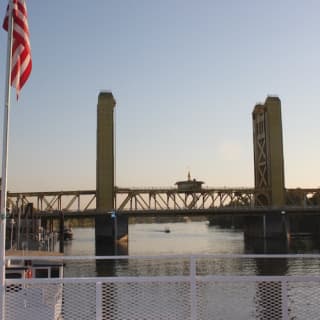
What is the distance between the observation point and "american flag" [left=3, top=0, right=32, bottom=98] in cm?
1124

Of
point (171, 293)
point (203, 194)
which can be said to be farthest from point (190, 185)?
point (171, 293)

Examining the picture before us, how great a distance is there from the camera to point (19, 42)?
36.9 ft

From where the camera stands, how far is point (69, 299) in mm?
25812

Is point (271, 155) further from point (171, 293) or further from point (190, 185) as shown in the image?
point (171, 293)

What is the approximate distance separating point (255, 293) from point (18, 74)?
23.7 m

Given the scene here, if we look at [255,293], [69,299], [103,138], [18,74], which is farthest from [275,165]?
[18,74]

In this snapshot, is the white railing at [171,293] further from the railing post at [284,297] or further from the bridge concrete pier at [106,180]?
the bridge concrete pier at [106,180]

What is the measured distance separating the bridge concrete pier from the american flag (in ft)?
Answer: 313

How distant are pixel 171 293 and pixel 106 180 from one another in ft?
279

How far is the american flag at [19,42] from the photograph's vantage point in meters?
11.2

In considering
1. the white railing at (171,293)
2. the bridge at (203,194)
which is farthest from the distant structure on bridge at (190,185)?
the white railing at (171,293)

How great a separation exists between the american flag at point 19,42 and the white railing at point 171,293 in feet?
13.8

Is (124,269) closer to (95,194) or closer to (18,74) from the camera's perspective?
(18,74)

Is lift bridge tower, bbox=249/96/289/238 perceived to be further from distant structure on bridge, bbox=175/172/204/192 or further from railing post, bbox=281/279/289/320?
railing post, bbox=281/279/289/320
